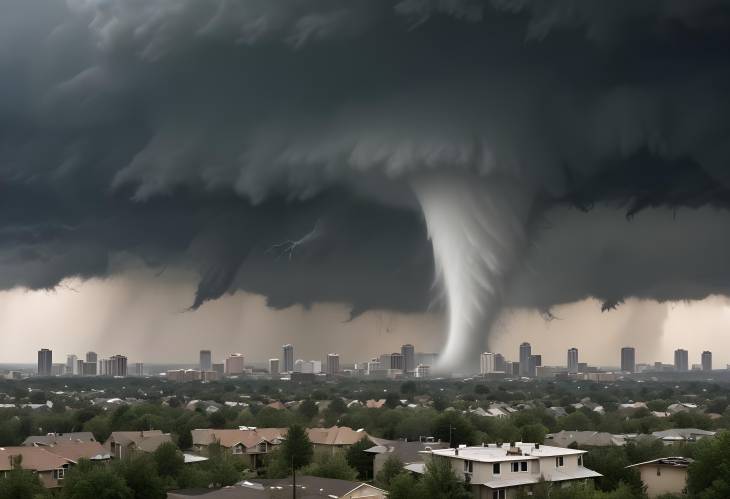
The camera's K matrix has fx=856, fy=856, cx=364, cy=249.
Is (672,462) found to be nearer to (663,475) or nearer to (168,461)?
(663,475)

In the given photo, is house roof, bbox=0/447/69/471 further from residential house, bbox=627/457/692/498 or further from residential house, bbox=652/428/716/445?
residential house, bbox=652/428/716/445

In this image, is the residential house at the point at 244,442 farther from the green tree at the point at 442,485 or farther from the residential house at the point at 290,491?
the green tree at the point at 442,485

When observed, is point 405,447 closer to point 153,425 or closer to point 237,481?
point 237,481

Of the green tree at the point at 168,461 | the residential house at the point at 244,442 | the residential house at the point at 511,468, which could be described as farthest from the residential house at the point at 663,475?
the residential house at the point at 244,442

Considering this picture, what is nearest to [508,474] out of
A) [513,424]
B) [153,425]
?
[513,424]

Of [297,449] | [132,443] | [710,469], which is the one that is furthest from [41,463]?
[710,469]

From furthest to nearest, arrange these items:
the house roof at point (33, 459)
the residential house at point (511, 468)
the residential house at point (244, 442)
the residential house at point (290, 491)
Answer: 1. the residential house at point (244, 442)
2. the house roof at point (33, 459)
3. the residential house at point (511, 468)
4. the residential house at point (290, 491)

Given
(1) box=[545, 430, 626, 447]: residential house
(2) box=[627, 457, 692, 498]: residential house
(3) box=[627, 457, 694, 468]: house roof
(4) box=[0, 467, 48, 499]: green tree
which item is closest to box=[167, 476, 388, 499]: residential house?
(4) box=[0, 467, 48, 499]: green tree
